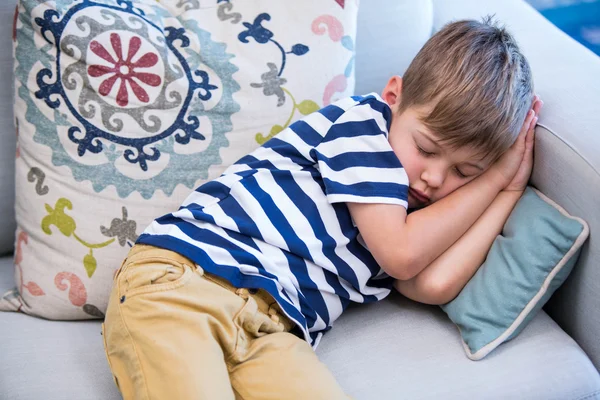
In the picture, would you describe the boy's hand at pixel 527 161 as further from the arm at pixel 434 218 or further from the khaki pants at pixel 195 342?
the khaki pants at pixel 195 342

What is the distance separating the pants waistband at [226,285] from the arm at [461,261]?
0.24 meters

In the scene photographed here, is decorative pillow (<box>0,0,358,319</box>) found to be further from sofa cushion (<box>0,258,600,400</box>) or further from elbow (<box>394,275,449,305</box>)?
elbow (<box>394,275,449,305</box>)

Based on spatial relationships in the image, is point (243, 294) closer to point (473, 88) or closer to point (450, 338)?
point (450, 338)

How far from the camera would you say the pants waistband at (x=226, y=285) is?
993 millimetres

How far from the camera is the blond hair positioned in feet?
3.35

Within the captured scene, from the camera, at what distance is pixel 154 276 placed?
0.96 meters

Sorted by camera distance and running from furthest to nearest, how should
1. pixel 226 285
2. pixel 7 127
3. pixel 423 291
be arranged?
pixel 7 127
pixel 423 291
pixel 226 285

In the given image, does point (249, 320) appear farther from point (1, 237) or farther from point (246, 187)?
point (1, 237)

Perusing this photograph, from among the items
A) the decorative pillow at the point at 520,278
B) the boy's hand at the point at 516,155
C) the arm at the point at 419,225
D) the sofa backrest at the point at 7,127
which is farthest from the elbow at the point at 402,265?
the sofa backrest at the point at 7,127

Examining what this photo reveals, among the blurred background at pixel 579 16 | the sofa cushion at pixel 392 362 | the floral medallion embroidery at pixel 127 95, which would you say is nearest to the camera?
the sofa cushion at pixel 392 362

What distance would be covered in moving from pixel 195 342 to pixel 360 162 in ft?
1.26

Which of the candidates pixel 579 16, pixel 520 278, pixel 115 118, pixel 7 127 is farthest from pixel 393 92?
pixel 579 16

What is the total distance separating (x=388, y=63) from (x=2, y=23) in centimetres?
79

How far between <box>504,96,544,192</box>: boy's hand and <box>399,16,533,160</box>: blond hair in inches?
1.5
